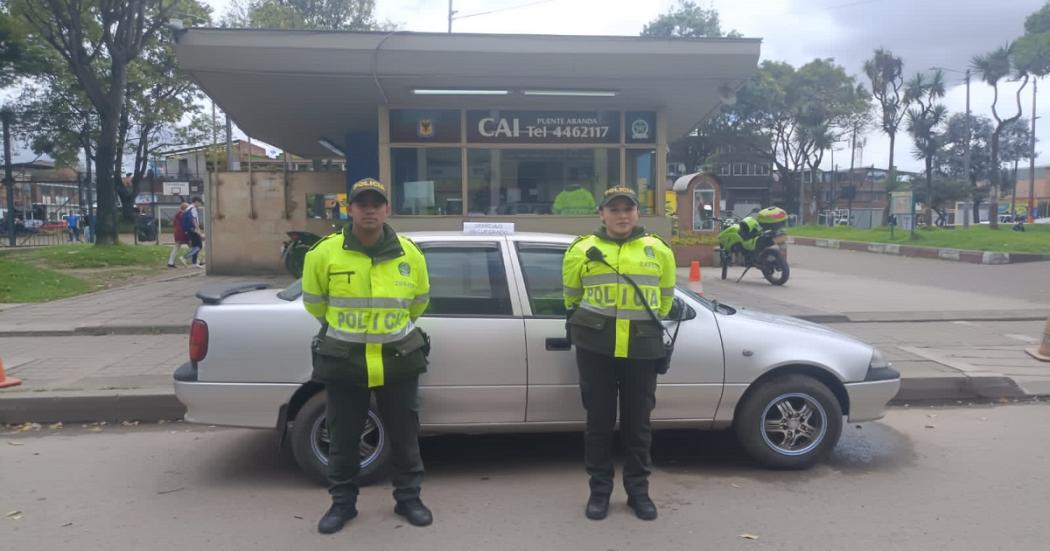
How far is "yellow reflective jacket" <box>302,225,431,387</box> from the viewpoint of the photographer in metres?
3.91

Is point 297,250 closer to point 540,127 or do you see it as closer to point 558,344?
point 540,127

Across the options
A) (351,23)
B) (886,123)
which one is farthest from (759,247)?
(886,123)

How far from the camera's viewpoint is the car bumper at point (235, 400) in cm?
466

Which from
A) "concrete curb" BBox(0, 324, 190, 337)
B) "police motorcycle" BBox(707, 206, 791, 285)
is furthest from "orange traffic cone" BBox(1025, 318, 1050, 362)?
"concrete curb" BBox(0, 324, 190, 337)

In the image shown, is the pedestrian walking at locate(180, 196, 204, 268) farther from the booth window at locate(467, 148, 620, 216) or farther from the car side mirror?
the car side mirror

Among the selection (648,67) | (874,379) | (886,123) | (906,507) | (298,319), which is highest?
(886,123)

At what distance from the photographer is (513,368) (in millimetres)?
4777

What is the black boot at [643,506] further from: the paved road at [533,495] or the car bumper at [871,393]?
the car bumper at [871,393]

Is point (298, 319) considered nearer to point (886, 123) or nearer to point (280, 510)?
point (280, 510)

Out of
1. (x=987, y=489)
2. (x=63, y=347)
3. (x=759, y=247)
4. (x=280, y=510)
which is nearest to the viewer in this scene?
(x=280, y=510)

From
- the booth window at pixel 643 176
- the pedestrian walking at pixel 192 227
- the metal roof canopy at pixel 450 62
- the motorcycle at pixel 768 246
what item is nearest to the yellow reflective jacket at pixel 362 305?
the metal roof canopy at pixel 450 62

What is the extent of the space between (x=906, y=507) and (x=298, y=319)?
11.8 feet

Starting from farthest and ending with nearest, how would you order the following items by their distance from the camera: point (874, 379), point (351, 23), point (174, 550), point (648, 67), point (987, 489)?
point (351, 23) < point (648, 67) < point (874, 379) < point (987, 489) < point (174, 550)

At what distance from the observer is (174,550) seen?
3.91 meters
